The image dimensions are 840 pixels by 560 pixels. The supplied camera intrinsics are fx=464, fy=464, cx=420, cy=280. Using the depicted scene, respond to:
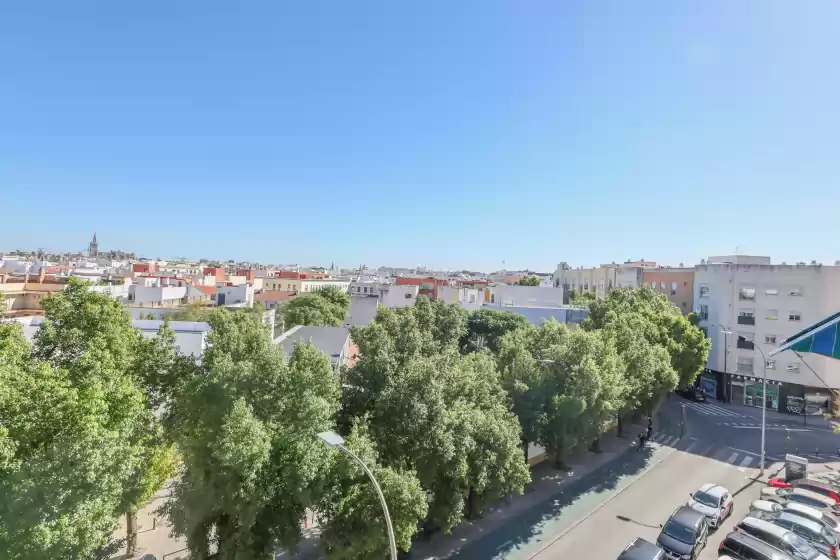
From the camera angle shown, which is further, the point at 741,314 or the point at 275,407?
the point at 741,314

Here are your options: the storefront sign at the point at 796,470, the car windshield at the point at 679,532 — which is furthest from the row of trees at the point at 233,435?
the storefront sign at the point at 796,470

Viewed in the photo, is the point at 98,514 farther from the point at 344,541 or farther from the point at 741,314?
the point at 741,314

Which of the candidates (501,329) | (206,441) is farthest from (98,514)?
(501,329)

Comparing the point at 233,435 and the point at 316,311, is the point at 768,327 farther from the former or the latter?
the point at 316,311

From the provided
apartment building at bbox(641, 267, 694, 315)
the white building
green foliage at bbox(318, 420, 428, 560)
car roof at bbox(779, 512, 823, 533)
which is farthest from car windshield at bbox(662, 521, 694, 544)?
the white building

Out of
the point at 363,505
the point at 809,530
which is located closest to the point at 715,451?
the point at 809,530

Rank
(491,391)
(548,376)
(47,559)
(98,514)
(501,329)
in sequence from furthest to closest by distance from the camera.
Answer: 1. (501,329)
2. (548,376)
3. (491,391)
4. (98,514)
5. (47,559)

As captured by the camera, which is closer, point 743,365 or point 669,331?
point 669,331
